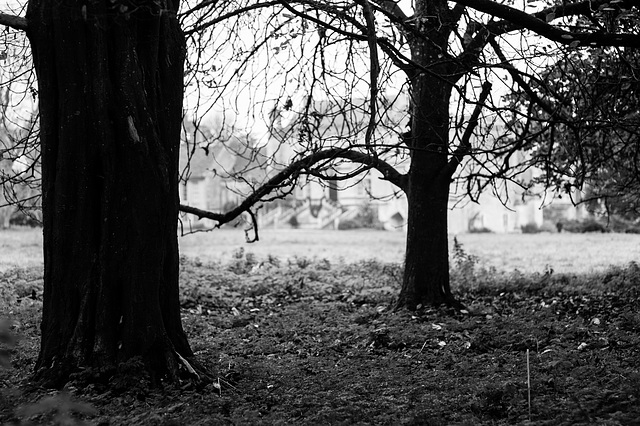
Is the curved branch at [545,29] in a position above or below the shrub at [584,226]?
above

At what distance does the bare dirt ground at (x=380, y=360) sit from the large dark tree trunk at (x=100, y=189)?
1.14ft

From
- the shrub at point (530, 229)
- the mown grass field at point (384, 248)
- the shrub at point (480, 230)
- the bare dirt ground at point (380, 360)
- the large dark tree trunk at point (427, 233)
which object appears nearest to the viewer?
the bare dirt ground at point (380, 360)

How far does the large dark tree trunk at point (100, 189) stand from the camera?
533 centimetres

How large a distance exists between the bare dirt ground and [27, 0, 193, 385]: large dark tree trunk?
1.14 feet

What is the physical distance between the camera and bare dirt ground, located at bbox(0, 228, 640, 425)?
460 cm

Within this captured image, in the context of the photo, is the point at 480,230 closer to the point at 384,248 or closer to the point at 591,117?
the point at 384,248

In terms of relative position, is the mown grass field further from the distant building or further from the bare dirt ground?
the distant building

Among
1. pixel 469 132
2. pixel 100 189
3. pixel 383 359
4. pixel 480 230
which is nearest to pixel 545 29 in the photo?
pixel 469 132

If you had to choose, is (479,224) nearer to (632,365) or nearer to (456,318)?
(456,318)

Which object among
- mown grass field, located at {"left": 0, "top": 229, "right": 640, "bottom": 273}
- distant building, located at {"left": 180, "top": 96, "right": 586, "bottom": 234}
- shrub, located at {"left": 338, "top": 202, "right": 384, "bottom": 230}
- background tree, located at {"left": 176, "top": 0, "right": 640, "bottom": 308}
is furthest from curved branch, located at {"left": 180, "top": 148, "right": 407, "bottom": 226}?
shrub, located at {"left": 338, "top": 202, "right": 384, "bottom": 230}

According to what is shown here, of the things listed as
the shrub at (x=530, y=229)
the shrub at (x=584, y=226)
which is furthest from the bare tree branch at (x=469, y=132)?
the shrub at (x=530, y=229)

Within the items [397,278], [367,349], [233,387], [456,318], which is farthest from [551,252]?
[233,387]

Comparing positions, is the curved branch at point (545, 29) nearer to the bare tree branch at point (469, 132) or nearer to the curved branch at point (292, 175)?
the bare tree branch at point (469, 132)

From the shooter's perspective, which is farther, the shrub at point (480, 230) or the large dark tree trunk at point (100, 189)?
the shrub at point (480, 230)
